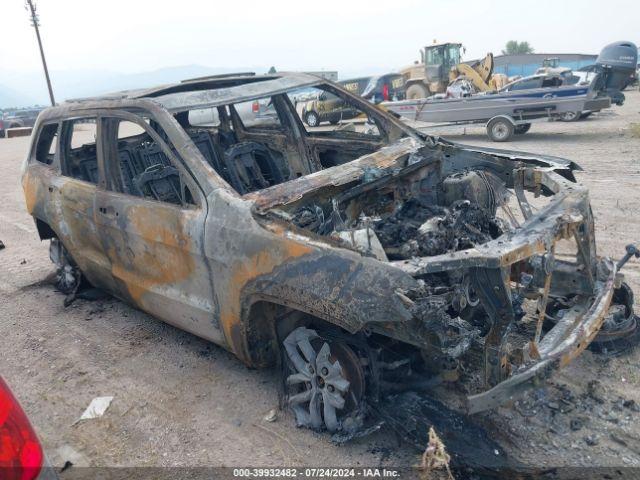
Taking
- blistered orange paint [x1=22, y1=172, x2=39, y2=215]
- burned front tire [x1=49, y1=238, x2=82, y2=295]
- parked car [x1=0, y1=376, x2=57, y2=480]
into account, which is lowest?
burned front tire [x1=49, y1=238, x2=82, y2=295]

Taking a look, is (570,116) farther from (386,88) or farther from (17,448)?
(17,448)

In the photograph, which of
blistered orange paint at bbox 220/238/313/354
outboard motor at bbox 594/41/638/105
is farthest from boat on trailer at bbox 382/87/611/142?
blistered orange paint at bbox 220/238/313/354

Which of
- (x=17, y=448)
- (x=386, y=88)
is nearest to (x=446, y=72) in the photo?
(x=386, y=88)

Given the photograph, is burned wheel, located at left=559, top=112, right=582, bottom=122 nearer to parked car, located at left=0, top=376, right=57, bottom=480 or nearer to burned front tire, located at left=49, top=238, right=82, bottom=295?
burned front tire, located at left=49, top=238, right=82, bottom=295

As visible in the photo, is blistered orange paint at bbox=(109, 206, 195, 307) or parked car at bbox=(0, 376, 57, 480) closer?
parked car at bbox=(0, 376, 57, 480)

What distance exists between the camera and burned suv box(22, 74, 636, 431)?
8.02ft

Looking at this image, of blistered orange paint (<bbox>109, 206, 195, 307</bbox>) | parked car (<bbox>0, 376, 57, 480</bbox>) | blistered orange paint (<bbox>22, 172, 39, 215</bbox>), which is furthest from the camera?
blistered orange paint (<bbox>22, 172, 39, 215</bbox>)

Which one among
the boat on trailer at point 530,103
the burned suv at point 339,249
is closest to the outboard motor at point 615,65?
the boat on trailer at point 530,103

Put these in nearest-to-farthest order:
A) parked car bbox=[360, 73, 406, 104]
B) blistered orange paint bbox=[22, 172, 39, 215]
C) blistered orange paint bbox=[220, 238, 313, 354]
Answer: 1. blistered orange paint bbox=[220, 238, 313, 354]
2. blistered orange paint bbox=[22, 172, 39, 215]
3. parked car bbox=[360, 73, 406, 104]

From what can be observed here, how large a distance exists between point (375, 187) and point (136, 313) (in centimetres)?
251

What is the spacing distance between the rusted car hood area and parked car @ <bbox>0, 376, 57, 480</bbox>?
4.82 feet

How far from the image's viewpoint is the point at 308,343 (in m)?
2.95

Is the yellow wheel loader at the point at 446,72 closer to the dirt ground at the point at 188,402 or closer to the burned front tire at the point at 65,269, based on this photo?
the dirt ground at the point at 188,402

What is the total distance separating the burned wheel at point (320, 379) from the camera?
111 inches
